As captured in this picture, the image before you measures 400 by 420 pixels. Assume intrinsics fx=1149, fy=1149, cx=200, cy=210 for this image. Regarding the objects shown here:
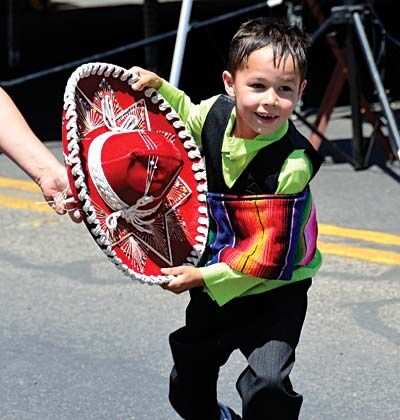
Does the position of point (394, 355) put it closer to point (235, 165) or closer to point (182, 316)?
point (182, 316)

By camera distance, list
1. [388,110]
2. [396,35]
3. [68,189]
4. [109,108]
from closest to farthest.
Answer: [68,189] → [109,108] → [388,110] → [396,35]

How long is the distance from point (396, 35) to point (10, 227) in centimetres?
867

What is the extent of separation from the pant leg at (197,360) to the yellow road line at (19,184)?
3.85 m

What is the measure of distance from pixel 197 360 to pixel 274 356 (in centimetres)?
29

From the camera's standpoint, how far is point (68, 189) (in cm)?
286

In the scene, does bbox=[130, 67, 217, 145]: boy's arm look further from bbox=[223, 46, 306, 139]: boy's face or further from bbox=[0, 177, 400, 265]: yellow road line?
bbox=[0, 177, 400, 265]: yellow road line

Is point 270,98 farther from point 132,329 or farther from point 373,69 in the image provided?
point 373,69

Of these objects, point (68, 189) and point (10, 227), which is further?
point (10, 227)

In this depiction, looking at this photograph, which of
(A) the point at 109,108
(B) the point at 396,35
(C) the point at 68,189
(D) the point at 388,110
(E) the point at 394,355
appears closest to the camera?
(C) the point at 68,189

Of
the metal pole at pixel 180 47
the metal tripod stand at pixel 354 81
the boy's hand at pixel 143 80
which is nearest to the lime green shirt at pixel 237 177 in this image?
the boy's hand at pixel 143 80

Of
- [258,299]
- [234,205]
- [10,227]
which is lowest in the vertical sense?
[10,227]

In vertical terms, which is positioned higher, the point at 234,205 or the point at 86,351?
the point at 234,205

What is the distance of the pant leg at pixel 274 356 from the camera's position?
10.3 ft

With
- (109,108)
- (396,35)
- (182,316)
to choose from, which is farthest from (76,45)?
(109,108)
